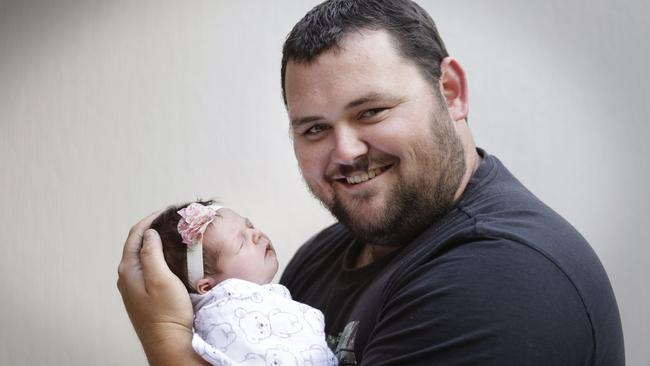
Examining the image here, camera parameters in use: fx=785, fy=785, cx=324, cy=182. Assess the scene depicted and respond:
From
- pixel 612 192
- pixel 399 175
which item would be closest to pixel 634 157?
pixel 612 192

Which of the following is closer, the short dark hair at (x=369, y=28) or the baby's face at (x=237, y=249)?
the short dark hair at (x=369, y=28)

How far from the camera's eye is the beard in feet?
4.54

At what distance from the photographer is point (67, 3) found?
2.73m

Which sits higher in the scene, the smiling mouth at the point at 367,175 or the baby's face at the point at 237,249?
the smiling mouth at the point at 367,175

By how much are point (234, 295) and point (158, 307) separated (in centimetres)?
15

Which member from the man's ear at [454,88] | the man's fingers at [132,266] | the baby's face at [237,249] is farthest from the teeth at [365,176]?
the man's fingers at [132,266]

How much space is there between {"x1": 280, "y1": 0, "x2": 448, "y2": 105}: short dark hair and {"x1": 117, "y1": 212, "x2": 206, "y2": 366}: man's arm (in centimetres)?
48

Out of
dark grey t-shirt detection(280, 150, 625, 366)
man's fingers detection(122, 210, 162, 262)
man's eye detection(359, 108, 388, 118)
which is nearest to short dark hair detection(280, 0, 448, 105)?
man's eye detection(359, 108, 388, 118)

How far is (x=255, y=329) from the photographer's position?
1.47 m

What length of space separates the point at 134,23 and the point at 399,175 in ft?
5.45

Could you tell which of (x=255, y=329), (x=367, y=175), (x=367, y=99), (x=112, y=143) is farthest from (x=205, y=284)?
(x=112, y=143)

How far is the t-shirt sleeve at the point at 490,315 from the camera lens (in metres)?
1.09

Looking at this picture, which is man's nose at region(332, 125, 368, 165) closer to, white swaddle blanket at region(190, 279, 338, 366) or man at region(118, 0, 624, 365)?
man at region(118, 0, 624, 365)

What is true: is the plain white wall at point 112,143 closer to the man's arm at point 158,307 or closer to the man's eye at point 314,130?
the man's arm at point 158,307
